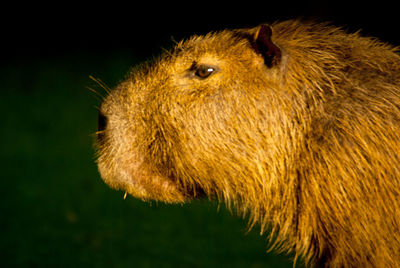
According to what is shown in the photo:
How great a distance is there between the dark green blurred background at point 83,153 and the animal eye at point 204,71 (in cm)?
67

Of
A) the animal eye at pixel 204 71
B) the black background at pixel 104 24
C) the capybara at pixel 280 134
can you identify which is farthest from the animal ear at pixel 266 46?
the black background at pixel 104 24

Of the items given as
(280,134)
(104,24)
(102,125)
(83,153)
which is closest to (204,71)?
(280,134)

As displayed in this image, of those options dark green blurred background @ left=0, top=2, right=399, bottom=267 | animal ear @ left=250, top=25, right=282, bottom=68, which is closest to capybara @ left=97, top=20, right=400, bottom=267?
animal ear @ left=250, top=25, right=282, bottom=68

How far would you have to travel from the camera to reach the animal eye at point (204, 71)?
82.9 inches

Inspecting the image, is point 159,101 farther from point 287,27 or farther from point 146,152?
point 287,27

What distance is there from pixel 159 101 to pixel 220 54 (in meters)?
0.32

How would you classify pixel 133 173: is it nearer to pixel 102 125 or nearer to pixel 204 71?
pixel 102 125

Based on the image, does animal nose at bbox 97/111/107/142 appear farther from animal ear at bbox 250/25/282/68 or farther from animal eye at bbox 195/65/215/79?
animal ear at bbox 250/25/282/68

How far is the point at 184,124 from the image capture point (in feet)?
6.84

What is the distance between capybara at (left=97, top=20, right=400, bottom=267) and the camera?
1.81 meters

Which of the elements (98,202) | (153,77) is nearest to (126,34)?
(98,202)

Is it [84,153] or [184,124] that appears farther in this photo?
[84,153]

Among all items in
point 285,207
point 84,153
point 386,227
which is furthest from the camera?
point 84,153

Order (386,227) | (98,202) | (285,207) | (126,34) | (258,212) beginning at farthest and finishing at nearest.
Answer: (126,34), (98,202), (258,212), (285,207), (386,227)
